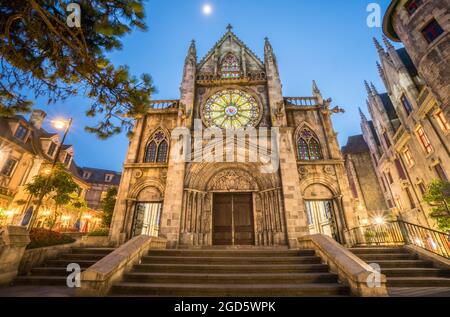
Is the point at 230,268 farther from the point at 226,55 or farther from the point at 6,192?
the point at 6,192

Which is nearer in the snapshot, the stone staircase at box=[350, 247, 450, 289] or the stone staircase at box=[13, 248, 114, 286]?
the stone staircase at box=[350, 247, 450, 289]

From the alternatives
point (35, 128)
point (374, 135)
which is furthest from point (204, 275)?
point (374, 135)

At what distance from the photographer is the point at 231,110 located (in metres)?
14.4

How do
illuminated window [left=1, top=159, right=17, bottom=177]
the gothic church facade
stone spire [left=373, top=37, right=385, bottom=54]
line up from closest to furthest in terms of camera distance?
1. the gothic church facade
2. illuminated window [left=1, top=159, right=17, bottom=177]
3. stone spire [left=373, top=37, right=385, bottom=54]

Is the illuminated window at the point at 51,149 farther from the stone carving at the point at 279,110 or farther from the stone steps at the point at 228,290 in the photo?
the stone carving at the point at 279,110

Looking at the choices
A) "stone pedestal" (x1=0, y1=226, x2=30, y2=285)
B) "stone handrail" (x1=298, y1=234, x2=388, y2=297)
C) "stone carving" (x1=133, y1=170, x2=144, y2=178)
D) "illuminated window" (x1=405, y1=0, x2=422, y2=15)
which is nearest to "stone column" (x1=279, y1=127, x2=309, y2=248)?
"stone handrail" (x1=298, y1=234, x2=388, y2=297)

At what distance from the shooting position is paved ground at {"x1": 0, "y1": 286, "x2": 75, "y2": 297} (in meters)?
4.09

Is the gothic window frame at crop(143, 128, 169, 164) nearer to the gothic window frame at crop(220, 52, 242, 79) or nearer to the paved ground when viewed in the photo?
the gothic window frame at crop(220, 52, 242, 79)

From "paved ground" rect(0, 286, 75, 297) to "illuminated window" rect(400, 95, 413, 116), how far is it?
2825cm

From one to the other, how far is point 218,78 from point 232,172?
8001 mm

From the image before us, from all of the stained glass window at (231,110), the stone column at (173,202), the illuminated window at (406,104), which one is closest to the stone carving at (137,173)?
the stone column at (173,202)

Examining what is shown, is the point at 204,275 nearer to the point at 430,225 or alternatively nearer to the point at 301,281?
the point at 301,281

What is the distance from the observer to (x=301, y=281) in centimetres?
492

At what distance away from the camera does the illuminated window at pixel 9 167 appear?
16797mm
